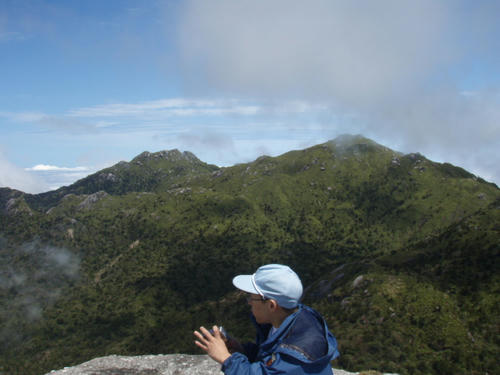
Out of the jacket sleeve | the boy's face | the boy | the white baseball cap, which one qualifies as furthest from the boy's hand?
the white baseball cap

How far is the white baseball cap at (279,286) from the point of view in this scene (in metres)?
4.75

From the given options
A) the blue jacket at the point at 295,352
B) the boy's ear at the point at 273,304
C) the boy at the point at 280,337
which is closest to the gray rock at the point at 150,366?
the boy at the point at 280,337

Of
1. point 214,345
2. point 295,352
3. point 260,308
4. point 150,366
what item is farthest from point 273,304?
point 150,366

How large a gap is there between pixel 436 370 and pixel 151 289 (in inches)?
7263

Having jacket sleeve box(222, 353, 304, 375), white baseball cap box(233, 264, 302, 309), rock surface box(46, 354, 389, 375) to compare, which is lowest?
Result: rock surface box(46, 354, 389, 375)

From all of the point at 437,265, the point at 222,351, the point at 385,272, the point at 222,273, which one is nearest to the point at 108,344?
the point at 222,273

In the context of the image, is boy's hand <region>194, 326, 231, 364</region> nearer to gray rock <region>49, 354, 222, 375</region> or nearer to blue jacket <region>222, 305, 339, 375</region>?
blue jacket <region>222, 305, 339, 375</region>

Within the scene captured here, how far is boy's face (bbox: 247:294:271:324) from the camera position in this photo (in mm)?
4980

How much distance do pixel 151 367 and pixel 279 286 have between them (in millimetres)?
22701

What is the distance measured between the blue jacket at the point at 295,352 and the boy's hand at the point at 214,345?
0.21m

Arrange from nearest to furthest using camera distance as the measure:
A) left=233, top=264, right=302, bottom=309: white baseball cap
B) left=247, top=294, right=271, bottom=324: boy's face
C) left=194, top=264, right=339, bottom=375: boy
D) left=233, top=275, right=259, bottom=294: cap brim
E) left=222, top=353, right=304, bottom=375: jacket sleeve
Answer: left=222, top=353, right=304, bottom=375: jacket sleeve, left=194, top=264, right=339, bottom=375: boy, left=233, top=264, right=302, bottom=309: white baseball cap, left=233, top=275, right=259, bottom=294: cap brim, left=247, top=294, right=271, bottom=324: boy's face

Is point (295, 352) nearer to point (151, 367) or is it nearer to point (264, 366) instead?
point (264, 366)

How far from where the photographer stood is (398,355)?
38969 mm

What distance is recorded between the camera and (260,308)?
16.5 ft
